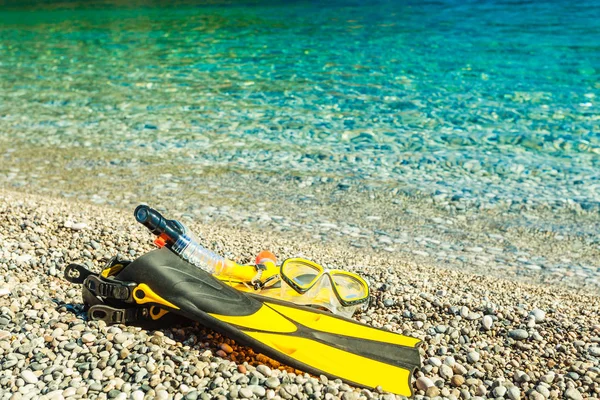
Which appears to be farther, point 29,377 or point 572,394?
point 572,394

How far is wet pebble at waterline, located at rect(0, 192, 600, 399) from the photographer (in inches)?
144

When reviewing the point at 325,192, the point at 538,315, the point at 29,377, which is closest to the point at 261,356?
the point at 29,377

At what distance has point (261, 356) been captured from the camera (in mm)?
4047

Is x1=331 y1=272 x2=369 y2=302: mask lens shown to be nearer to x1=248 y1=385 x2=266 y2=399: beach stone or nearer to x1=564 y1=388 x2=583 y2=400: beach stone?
x1=248 y1=385 x2=266 y2=399: beach stone

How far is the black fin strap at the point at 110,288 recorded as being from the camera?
407cm

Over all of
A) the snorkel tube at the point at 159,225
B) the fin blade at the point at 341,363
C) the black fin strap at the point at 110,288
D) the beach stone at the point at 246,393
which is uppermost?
the snorkel tube at the point at 159,225

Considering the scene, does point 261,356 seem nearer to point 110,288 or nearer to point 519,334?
point 110,288

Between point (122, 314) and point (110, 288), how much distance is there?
7.2 inches

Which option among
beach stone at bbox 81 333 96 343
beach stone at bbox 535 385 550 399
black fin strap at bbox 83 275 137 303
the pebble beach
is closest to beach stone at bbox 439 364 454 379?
the pebble beach

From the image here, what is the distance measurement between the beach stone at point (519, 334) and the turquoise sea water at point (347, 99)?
4.46 metres

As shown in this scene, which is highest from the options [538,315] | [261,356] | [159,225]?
[159,225]

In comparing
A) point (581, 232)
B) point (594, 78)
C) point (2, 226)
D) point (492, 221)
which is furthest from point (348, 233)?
point (594, 78)

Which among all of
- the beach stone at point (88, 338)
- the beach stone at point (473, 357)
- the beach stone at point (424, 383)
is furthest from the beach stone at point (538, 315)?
the beach stone at point (88, 338)

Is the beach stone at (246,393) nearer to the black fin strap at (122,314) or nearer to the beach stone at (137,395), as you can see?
the beach stone at (137,395)
